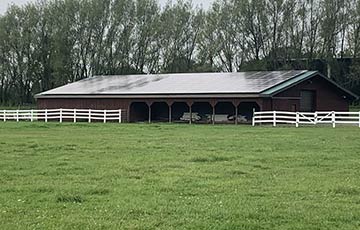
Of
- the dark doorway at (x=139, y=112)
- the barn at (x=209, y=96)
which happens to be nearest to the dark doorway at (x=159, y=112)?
the barn at (x=209, y=96)

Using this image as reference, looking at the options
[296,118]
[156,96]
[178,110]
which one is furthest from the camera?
[178,110]

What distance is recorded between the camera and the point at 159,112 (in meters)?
48.6

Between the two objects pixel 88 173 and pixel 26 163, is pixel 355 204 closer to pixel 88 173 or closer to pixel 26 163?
pixel 88 173

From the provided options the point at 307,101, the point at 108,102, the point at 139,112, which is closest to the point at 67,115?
the point at 108,102

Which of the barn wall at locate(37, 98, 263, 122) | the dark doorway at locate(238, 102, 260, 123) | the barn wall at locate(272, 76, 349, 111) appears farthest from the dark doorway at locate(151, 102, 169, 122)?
the barn wall at locate(272, 76, 349, 111)

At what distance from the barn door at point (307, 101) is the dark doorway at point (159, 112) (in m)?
9.65

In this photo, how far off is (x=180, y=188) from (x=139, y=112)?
1452 inches

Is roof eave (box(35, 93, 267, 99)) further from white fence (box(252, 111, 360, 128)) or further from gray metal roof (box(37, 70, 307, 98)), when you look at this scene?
white fence (box(252, 111, 360, 128))

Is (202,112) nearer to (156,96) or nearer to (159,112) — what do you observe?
(156,96)

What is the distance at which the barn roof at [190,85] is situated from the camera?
42.0 m

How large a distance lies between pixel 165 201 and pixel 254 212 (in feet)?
5.10

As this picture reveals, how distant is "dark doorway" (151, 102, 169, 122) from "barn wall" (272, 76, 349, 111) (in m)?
9.21

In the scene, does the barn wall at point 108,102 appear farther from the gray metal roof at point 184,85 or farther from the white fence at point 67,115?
the white fence at point 67,115

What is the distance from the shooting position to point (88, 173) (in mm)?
13320
